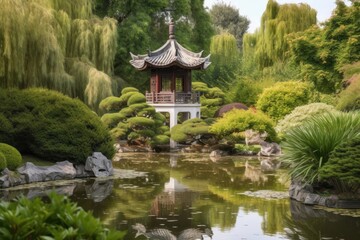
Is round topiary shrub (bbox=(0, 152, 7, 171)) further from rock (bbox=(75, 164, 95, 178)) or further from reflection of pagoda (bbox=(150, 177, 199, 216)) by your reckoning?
reflection of pagoda (bbox=(150, 177, 199, 216))

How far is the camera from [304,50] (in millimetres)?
23188

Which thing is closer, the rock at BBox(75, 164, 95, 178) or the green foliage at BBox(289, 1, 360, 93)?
the rock at BBox(75, 164, 95, 178)

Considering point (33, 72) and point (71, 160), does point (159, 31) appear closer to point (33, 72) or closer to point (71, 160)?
point (33, 72)

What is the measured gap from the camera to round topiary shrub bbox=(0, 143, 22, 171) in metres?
13.3

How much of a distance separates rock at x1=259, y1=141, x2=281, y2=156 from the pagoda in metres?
5.46

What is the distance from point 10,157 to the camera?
1336 cm

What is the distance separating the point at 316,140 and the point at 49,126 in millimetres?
7106

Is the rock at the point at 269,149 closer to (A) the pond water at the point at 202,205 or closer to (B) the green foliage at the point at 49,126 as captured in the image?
(A) the pond water at the point at 202,205

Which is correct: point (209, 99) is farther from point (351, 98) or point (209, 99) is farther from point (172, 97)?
point (351, 98)

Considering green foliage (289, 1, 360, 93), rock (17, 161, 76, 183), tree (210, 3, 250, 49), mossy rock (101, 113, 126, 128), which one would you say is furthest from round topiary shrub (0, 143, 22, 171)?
tree (210, 3, 250, 49)

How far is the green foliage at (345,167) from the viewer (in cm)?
1009

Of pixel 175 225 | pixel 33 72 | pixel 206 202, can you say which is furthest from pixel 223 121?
pixel 175 225

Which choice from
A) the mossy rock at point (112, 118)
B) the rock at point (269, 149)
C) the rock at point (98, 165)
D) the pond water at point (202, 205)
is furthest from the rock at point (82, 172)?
the rock at point (269, 149)

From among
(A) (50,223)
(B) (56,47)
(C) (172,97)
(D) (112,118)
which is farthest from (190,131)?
(A) (50,223)
